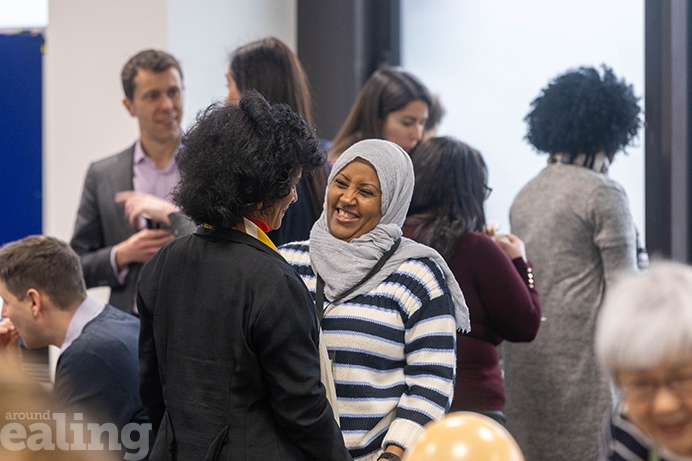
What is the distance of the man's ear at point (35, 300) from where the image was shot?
9.46ft

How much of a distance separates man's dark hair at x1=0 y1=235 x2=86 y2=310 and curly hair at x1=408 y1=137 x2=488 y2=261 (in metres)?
1.06

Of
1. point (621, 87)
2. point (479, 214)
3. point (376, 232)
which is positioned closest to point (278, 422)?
point (376, 232)

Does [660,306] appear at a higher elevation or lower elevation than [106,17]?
lower

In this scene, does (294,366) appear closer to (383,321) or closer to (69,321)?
(383,321)

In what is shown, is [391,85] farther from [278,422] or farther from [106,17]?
[278,422]

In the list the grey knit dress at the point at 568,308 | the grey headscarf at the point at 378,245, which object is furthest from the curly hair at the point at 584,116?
the grey headscarf at the point at 378,245

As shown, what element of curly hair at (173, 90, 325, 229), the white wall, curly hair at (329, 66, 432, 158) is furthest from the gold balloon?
the white wall

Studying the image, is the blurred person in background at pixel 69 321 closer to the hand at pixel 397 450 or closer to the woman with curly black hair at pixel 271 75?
the woman with curly black hair at pixel 271 75

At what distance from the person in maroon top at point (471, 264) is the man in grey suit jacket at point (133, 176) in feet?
3.40

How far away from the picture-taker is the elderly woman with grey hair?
3.92ft

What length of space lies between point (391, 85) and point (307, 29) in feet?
5.11

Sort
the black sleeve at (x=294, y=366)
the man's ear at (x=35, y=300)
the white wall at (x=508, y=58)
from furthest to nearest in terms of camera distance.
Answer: the white wall at (x=508, y=58), the man's ear at (x=35, y=300), the black sleeve at (x=294, y=366)

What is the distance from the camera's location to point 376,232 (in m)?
2.24

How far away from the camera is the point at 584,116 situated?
3.43m
